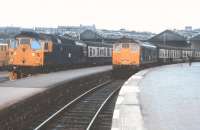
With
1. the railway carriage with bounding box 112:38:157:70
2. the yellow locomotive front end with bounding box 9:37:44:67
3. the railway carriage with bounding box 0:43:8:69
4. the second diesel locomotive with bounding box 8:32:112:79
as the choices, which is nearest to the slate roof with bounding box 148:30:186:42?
the railway carriage with bounding box 0:43:8:69

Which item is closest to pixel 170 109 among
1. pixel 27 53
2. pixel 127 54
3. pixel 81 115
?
pixel 81 115

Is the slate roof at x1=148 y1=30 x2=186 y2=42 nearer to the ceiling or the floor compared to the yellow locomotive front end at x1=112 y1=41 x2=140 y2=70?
nearer to the ceiling

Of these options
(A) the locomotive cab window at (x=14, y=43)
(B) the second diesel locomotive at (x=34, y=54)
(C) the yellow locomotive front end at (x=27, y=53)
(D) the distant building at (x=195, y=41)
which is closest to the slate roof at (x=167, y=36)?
(D) the distant building at (x=195, y=41)

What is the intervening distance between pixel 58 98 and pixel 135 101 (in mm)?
4964

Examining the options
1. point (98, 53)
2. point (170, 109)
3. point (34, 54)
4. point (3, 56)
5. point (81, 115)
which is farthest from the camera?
point (98, 53)

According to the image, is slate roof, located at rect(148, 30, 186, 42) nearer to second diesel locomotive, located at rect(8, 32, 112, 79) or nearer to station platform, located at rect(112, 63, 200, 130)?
second diesel locomotive, located at rect(8, 32, 112, 79)

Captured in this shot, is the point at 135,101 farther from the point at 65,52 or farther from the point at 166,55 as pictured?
the point at 166,55

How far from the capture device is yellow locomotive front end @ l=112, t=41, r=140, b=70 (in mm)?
35750

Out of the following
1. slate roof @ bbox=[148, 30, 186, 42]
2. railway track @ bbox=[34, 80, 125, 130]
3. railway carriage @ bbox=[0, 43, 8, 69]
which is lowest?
railway track @ bbox=[34, 80, 125, 130]

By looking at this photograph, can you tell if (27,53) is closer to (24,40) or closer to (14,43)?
(24,40)

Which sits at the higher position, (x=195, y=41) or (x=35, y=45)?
(x=195, y=41)

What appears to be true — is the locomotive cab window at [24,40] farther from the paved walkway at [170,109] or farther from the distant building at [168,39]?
the distant building at [168,39]

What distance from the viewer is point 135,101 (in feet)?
52.6

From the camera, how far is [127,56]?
35938 millimetres
